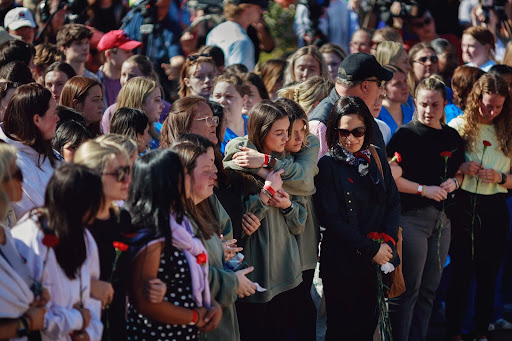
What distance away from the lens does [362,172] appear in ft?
17.0

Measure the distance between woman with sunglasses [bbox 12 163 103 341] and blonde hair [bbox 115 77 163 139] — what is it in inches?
102

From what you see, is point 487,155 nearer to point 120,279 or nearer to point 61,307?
point 120,279

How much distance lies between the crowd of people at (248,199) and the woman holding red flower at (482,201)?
0.05 feet

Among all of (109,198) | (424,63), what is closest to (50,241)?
Answer: (109,198)

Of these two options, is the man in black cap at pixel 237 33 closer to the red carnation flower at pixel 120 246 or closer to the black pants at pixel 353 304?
the black pants at pixel 353 304

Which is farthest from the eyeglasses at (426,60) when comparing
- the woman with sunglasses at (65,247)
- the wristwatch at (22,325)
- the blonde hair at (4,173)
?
the wristwatch at (22,325)

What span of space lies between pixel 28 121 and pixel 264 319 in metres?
1.92

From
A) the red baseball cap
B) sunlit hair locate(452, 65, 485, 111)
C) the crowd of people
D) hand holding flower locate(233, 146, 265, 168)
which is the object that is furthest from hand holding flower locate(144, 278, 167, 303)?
the red baseball cap

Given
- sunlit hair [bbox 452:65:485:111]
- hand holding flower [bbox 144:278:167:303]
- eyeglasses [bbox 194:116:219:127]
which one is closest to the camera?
hand holding flower [bbox 144:278:167:303]

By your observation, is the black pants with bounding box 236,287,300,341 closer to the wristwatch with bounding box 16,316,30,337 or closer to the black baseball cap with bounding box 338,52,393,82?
the black baseball cap with bounding box 338,52,393,82

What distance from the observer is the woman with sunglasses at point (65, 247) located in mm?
3158

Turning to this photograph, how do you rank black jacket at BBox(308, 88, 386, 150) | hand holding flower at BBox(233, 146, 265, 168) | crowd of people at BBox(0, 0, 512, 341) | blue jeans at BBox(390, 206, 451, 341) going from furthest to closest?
blue jeans at BBox(390, 206, 451, 341), black jacket at BBox(308, 88, 386, 150), hand holding flower at BBox(233, 146, 265, 168), crowd of people at BBox(0, 0, 512, 341)

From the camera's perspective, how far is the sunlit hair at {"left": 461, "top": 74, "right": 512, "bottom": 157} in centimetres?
628

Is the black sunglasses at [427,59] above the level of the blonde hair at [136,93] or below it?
below
